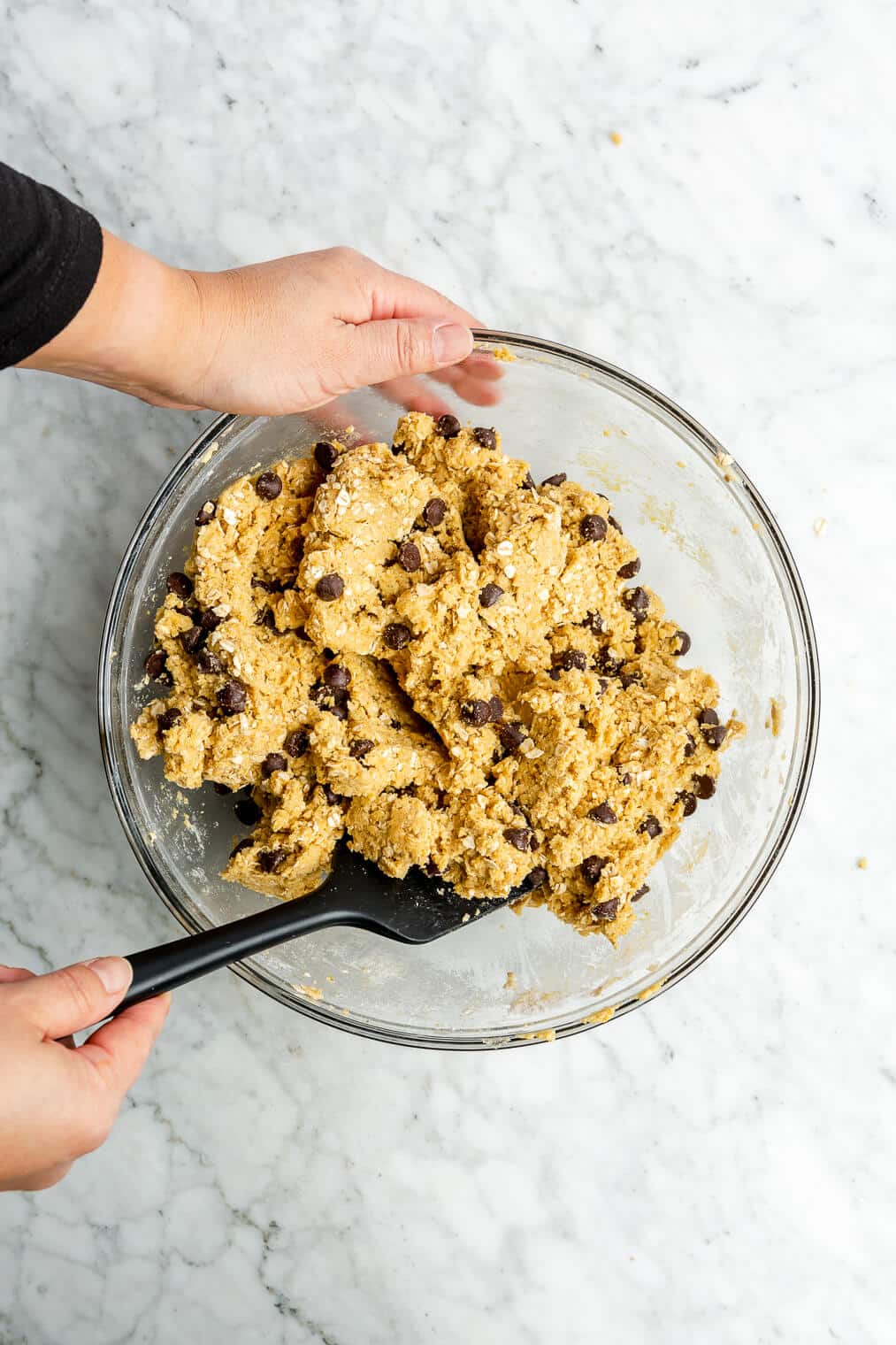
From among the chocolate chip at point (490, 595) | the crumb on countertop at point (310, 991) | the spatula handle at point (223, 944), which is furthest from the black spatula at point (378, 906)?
the chocolate chip at point (490, 595)

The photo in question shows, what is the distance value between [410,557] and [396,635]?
13 cm

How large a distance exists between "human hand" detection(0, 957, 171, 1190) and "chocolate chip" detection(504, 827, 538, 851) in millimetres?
616

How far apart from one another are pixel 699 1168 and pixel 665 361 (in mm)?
1693

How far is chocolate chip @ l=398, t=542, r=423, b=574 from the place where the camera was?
5.54 feet

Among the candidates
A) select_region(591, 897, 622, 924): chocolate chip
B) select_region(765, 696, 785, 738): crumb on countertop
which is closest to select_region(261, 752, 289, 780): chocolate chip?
select_region(591, 897, 622, 924): chocolate chip

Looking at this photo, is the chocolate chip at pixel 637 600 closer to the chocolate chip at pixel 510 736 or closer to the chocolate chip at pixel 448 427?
the chocolate chip at pixel 510 736

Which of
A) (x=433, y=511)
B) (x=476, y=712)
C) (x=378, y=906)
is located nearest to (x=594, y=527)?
(x=433, y=511)

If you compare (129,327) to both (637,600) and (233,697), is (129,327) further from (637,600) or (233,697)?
(637,600)

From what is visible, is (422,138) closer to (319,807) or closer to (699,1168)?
(319,807)

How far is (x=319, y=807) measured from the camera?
1.69 metres

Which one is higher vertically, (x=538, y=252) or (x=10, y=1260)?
(x=538, y=252)

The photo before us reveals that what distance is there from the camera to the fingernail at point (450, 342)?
1.72 meters

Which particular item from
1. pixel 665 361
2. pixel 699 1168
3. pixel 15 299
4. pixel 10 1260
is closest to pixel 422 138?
pixel 665 361

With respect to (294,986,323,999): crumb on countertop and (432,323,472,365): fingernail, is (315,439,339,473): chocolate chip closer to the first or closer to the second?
(432,323,472,365): fingernail
